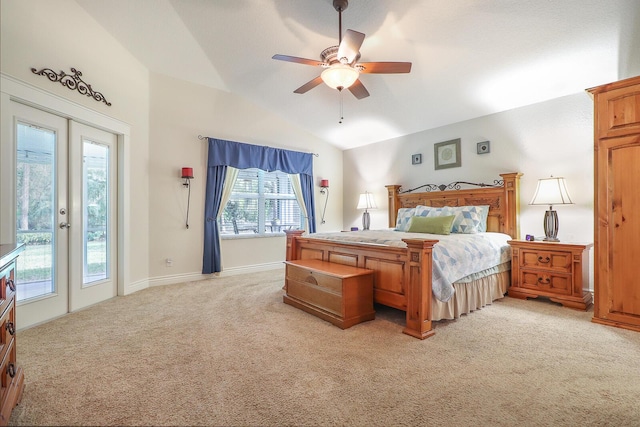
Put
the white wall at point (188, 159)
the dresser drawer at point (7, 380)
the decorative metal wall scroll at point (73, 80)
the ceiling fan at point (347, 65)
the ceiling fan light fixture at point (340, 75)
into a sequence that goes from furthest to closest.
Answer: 1. the white wall at point (188, 159)
2. the decorative metal wall scroll at point (73, 80)
3. the ceiling fan light fixture at point (340, 75)
4. the ceiling fan at point (347, 65)
5. the dresser drawer at point (7, 380)

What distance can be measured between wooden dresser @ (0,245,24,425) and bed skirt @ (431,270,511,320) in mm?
2642

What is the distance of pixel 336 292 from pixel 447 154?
312 cm

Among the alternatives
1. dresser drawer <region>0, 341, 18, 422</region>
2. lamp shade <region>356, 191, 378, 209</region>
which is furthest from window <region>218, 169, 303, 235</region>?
dresser drawer <region>0, 341, 18, 422</region>

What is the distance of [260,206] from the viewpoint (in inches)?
211

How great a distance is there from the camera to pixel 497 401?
5.32 ft

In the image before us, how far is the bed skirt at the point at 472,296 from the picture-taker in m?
2.66

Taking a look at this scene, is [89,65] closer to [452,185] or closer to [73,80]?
[73,80]

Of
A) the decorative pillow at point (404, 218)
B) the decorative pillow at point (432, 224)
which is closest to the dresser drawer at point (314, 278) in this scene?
the decorative pillow at point (432, 224)

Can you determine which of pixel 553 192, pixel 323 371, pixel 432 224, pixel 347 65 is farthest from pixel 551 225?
pixel 323 371

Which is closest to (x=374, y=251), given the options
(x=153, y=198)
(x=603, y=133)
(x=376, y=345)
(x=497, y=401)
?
(x=376, y=345)

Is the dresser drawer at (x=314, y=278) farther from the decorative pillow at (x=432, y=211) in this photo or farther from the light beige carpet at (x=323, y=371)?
the decorative pillow at (x=432, y=211)

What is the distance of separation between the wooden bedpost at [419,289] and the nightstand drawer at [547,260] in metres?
1.74

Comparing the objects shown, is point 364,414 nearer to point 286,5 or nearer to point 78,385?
point 78,385

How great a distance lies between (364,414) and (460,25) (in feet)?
10.7
